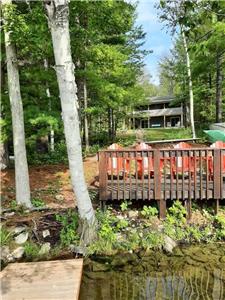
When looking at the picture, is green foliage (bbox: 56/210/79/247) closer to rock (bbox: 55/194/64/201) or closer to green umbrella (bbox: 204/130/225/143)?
rock (bbox: 55/194/64/201)

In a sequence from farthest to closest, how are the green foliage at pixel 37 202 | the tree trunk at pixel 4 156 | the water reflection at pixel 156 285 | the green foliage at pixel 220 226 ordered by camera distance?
the tree trunk at pixel 4 156
the green foliage at pixel 37 202
the green foliage at pixel 220 226
the water reflection at pixel 156 285

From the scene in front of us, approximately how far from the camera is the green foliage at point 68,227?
587 centimetres

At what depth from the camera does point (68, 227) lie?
616cm

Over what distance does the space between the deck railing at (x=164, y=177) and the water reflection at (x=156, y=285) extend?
1.93 metres

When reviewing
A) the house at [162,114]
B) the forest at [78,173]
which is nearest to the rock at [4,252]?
the forest at [78,173]

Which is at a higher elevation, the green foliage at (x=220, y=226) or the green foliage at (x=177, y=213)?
the green foliage at (x=177, y=213)

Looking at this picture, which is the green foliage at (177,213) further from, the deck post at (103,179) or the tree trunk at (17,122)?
the tree trunk at (17,122)

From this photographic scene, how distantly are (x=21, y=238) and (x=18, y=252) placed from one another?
335 millimetres

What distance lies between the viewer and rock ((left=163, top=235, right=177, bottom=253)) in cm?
582

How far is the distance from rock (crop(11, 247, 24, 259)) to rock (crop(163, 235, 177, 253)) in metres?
2.38

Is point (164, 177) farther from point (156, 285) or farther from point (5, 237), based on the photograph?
point (5, 237)

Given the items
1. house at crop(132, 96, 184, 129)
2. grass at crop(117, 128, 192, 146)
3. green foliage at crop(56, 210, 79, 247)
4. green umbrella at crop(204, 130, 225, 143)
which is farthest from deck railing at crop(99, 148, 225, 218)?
house at crop(132, 96, 184, 129)

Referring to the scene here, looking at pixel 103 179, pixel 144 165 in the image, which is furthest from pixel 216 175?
pixel 103 179

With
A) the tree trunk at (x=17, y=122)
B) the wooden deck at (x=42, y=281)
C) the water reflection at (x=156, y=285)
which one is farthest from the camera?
the tree trunk at (x=17, y=122)
